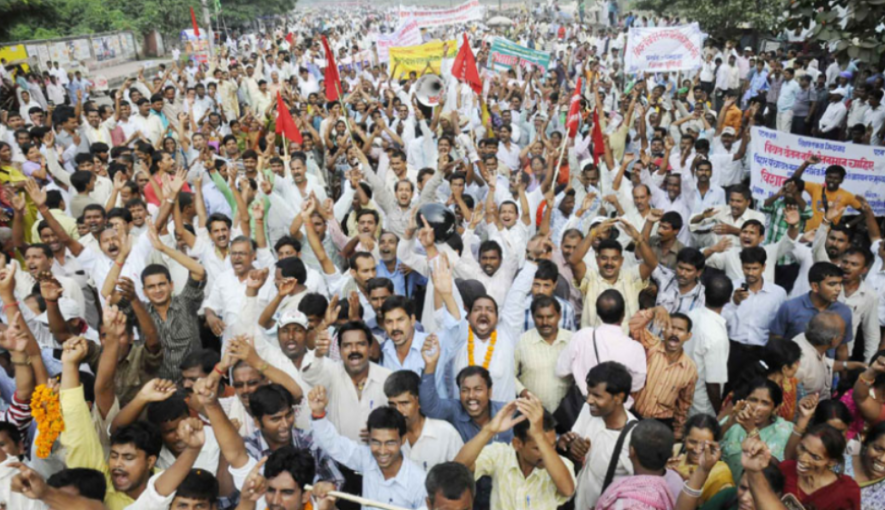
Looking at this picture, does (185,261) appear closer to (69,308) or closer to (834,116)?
(69,308)

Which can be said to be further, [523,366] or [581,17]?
[581,17]

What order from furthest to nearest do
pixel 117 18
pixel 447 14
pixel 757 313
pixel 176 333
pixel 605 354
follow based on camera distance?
pixel 117 18, pixel 447 14, pixel 757 313, pixel 176 333, pixel 605 354

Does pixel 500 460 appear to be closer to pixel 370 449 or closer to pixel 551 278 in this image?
pixel 370 449

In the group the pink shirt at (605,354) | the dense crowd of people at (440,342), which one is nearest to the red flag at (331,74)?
the dense crowd of people at (440,342)

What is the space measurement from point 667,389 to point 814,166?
3925 mm

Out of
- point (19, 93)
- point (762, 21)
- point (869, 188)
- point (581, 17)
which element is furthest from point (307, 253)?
point (581, 17)

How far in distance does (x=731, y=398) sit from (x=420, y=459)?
1.74m

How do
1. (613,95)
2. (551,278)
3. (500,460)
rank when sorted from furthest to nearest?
(613,95), (551,278), (500,460)

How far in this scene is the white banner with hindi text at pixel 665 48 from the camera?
39.2 feet

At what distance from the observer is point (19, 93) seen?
1163 cm

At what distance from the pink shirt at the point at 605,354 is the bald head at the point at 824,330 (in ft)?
3.54

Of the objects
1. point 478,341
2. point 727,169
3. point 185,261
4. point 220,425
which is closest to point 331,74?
point 185,261

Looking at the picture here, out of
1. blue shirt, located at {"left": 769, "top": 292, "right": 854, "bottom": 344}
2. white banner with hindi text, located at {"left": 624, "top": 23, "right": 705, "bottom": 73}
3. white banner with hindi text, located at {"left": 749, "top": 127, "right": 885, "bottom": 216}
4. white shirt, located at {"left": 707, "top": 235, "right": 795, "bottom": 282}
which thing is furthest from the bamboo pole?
white banner with hindi text, located at {"left": 624, "top": 23, "right": 705, "bottom": 73}

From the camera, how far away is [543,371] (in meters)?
4.19
